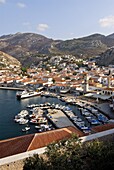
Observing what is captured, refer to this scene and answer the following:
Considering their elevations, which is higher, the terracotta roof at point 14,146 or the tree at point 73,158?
the tree at point 73,158

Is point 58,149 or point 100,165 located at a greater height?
point 58,149

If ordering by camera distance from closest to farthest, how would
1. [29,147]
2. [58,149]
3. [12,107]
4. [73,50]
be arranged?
[58,149]
[29,147]
[12,107]
[73,50]

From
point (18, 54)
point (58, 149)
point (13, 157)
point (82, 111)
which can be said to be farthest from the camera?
point (18, 54)

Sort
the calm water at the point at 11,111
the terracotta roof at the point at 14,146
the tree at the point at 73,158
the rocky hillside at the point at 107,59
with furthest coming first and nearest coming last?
the rocky hillside at the point at 107,59 → the calm water at the point at 11,111 → the terracotta roof at the point at 14,146 → the tree at the point at 73,158

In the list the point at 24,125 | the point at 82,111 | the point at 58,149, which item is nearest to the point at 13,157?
the point at 58,149

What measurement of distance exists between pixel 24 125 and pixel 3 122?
2.52m

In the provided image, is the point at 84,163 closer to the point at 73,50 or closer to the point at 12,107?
the point at 12,107

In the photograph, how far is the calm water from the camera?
23.4 metres

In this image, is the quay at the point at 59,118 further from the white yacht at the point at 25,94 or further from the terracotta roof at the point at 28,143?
the white yacht at the point at 25,94

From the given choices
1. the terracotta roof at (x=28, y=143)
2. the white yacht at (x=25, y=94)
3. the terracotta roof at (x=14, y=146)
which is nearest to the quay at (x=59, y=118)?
the terracotta roof at (x=28, y=143)

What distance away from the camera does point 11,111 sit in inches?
1246

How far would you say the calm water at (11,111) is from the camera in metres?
23.4

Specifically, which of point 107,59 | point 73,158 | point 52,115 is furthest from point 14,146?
point 107,59

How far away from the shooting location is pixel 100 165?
1102cm
